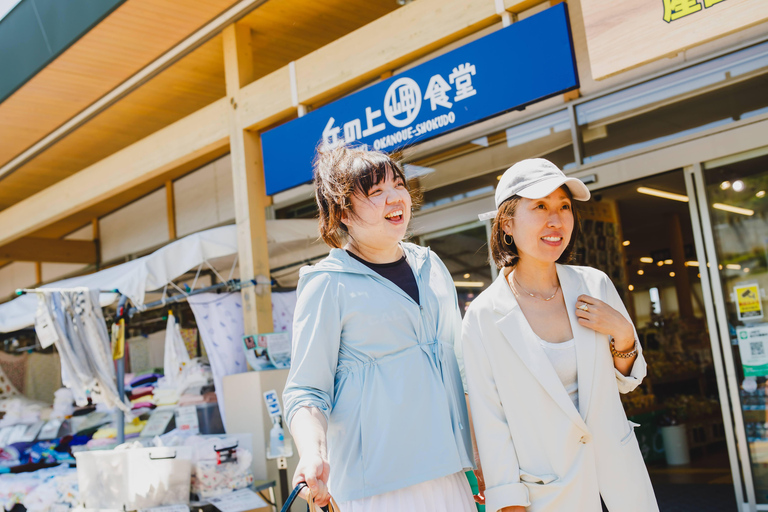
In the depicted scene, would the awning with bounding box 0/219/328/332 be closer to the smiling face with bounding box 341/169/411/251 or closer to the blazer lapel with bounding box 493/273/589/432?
the smiling face with bounding box 341/169/411/251

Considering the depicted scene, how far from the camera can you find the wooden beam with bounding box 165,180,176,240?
9163 millimetres

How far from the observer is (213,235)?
6.16 m

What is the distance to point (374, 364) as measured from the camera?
1.84 m

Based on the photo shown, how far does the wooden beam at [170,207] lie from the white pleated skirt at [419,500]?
794cm

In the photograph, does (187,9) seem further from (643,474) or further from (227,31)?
(643,474)

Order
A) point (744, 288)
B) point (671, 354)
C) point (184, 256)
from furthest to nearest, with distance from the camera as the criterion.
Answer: point (671, 354), point (184, 256), point (744, 288)

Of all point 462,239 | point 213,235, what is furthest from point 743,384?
point 213,235

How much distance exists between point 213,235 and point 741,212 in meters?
4.36

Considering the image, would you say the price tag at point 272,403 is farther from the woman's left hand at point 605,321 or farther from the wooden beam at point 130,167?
the woman's left hand at point 605,321

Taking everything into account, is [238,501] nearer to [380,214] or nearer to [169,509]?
[169,509]

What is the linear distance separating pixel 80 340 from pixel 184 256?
1.27m

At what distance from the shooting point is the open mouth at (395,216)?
194 centimetres

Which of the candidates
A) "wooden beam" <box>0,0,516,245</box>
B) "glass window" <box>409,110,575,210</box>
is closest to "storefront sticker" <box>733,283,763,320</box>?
"glass window" <box>409,110,575,210</box>

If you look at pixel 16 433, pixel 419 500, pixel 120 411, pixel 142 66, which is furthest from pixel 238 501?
pixel 142 66
